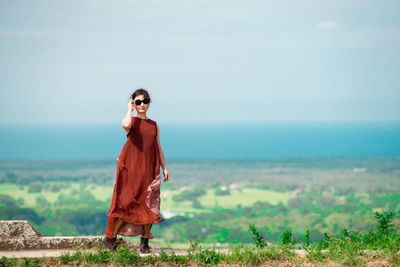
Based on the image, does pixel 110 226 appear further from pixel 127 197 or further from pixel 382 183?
pixel 382 183

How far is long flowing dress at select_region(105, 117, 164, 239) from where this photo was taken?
650 centimetres

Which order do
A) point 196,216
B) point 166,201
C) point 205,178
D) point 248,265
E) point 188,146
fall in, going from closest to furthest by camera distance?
point 248,265
point 196,216
point 166,201
point 205,178
point 188,146

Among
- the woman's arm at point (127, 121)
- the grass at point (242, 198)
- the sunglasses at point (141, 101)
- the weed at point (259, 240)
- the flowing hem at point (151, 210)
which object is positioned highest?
the sunglasses at point (141, 101)

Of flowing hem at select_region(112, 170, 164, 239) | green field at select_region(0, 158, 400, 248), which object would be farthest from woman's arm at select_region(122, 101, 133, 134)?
green field at select_region(0, 158, 400, 248)

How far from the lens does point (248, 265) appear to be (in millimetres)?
6129

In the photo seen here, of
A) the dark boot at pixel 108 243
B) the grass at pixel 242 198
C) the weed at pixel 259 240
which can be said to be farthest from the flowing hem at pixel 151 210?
the grass at pixel 242 198

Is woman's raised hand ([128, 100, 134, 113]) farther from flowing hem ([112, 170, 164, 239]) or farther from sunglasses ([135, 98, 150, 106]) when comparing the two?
flowing hem ([112, 170, 164, 239])

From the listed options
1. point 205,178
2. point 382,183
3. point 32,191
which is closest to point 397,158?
point 382,183

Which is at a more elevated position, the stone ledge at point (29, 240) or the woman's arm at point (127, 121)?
the woman's arm at point (127, 121)

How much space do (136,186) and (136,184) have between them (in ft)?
0.08

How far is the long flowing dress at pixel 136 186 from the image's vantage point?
6.50 metres

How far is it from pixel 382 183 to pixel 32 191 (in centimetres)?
5341

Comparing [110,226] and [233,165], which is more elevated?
[110,226]

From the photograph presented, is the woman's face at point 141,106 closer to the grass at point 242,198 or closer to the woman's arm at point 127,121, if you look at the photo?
the woman's arm at point 127,121
